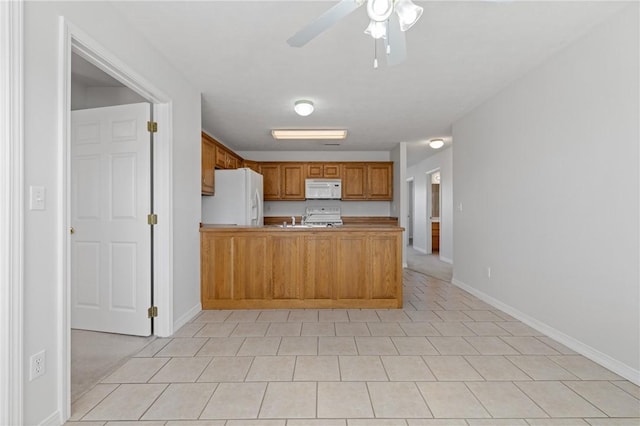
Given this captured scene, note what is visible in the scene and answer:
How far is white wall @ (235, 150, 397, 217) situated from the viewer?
726 cm

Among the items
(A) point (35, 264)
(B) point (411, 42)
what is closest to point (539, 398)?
(B) point (411, 42)

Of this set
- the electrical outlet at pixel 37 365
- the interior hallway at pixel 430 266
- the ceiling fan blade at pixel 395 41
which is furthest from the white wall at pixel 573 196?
the electrical outlet at pixel 37 365

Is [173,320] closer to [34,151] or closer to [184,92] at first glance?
[34,151]

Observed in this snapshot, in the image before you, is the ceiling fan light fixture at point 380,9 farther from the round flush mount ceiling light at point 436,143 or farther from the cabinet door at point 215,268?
the round flush mount ceiling light at point 436,143

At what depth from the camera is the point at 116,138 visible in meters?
3.07

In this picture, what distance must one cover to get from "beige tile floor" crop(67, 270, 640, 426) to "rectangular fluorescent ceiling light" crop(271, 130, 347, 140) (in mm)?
3110

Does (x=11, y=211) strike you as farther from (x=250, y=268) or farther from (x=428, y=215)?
(x=428, y=215)

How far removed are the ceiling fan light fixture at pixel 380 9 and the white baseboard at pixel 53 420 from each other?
8.10 feet

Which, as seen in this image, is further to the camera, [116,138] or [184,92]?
[184,92]

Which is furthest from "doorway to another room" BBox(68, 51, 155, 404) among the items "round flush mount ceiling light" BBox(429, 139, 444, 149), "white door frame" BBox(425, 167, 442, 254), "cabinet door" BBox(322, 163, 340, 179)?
"white door frame" BBox(425, 167, 442, 254)

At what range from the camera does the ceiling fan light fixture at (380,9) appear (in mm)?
1558

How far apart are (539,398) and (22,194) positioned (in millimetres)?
2892

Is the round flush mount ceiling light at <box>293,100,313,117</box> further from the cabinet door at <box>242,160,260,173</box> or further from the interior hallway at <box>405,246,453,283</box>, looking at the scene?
the interior hallway at <box>405,246,453,283</box>

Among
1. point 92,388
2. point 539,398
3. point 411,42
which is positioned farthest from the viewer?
point 411,42
